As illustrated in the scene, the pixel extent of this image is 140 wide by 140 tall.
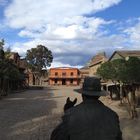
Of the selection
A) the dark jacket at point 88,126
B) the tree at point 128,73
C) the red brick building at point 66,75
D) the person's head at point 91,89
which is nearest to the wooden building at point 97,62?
the red brick building at point 66,75

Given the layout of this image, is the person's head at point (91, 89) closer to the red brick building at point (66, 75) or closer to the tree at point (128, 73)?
the tree at point (128, 73)

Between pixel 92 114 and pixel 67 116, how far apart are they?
26 centimetres

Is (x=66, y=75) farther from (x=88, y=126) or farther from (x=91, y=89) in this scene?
(x=88, y=126)

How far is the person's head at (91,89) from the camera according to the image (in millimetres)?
4777

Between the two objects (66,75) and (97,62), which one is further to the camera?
(66,75)

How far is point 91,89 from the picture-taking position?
482 cm

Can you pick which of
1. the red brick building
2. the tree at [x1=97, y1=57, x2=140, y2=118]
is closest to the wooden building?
the red brick building

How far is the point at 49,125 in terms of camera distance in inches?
971

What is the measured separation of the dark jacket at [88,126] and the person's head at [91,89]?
0.14 metres

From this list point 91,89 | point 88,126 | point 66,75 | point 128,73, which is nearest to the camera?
point 88,126

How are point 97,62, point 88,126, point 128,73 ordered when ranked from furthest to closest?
point 97,62
point 128,73
point 88,126

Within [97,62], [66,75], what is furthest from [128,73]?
[66,75]

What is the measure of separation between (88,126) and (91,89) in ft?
1.47

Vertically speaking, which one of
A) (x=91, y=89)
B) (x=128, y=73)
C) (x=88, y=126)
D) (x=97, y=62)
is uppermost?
(x=97, y=62)
